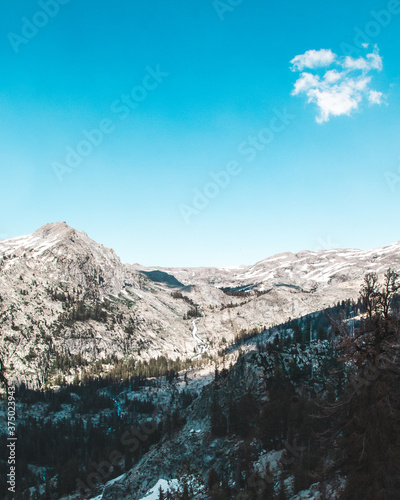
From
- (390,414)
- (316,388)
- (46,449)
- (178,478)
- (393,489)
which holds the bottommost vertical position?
(46,449)

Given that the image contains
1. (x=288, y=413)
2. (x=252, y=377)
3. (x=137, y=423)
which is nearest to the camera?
(x=288, y=413)

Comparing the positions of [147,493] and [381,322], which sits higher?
[381,322]

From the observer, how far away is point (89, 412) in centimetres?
18238

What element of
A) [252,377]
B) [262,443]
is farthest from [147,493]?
[252,377]

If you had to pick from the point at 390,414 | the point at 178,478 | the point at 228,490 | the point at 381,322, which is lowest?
the point at 178,478

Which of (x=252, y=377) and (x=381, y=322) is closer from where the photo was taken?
(x=381, y=322)

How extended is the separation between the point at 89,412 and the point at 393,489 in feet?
643

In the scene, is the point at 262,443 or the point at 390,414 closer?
the point at 390,414

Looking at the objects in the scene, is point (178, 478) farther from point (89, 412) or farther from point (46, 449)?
point (89, 412)

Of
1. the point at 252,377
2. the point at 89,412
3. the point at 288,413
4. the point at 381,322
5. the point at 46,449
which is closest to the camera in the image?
the point at 381,322

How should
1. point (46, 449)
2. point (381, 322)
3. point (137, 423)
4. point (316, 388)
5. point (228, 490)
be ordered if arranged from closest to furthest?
point (381, 322), point (228, 490), point (316, 388), point (46, 449), point (137, 423)

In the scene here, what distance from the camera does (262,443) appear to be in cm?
6519

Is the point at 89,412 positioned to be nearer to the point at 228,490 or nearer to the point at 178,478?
the point at 178,478

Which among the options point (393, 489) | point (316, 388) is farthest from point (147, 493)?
point (393, 489)
